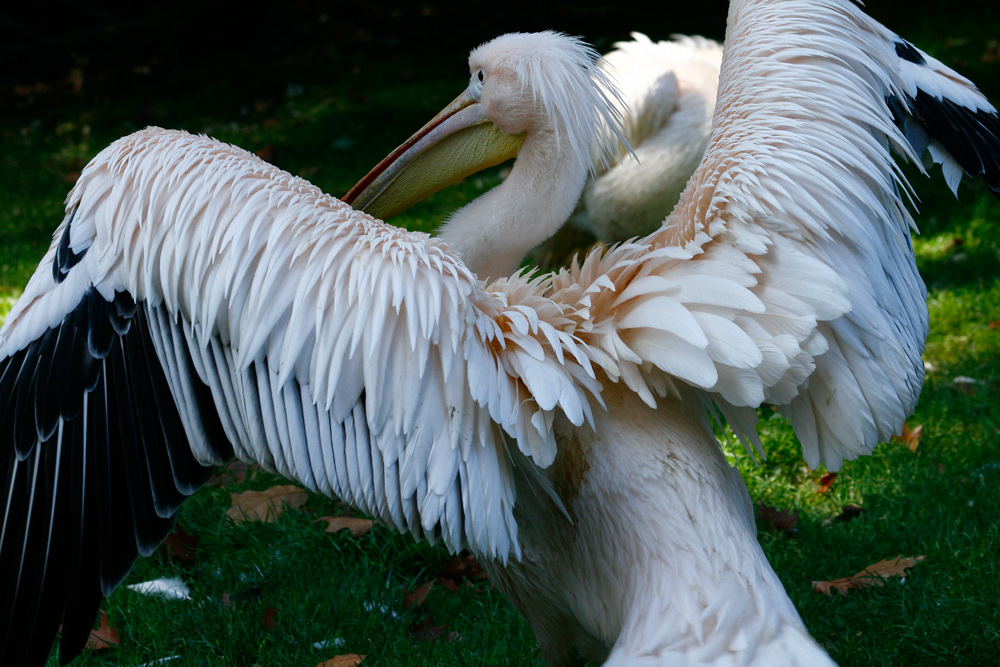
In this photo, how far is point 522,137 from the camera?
2818 millimetres

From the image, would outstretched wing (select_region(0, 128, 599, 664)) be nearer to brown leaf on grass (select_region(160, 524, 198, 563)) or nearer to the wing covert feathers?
the wing covert feathers

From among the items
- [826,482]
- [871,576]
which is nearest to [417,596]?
[871,576]

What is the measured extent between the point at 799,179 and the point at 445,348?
0.80 meters

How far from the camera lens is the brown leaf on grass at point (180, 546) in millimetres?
3258

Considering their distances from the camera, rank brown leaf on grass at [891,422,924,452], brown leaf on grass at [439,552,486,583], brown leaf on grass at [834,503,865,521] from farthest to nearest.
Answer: brown leaf on grass at [891,422,924,452] < brown leaf on grass at [834,503,865,521] < brown leaf on grass at [439,552,486,583]

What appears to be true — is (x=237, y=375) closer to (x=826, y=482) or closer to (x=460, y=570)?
(x=460, y=570)

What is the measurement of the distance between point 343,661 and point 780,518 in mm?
1599

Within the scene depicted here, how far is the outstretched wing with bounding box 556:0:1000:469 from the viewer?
191 cm

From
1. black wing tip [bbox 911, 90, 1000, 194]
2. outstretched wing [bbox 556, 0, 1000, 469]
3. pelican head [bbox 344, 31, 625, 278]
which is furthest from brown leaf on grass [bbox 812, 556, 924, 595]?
pelican head [bbox 344, 31, 625, 278]

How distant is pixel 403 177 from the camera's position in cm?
294

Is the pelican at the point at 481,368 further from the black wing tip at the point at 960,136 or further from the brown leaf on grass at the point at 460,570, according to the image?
the brown leaf on grass at the point at 460,570

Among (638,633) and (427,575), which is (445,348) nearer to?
(638,633)

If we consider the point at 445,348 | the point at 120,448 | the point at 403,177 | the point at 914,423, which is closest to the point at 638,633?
the point at 445,348

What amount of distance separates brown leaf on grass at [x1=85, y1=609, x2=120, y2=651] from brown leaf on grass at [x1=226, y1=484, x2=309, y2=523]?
0.62 meters
